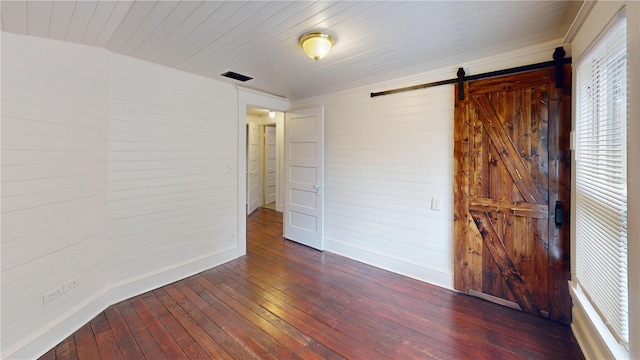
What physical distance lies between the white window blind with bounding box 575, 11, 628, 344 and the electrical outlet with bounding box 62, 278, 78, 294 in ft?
11.9

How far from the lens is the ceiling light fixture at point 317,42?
1.97 m

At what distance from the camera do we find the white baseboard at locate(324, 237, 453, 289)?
2785 mm

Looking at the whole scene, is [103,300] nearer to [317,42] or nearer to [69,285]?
[69,285]

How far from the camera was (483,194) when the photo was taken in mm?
2473

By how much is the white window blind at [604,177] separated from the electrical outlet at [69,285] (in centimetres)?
363

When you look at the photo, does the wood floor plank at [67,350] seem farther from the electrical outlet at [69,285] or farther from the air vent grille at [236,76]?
the air vent grille at [236,76]

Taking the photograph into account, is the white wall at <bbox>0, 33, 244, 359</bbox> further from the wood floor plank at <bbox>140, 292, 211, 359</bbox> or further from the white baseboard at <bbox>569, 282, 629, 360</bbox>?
the white baseboard at <bbox>569, 282, 629, 360</bbox>

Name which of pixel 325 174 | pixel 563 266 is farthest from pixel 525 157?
pixel 325 174

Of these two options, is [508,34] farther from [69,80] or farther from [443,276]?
[69,80]

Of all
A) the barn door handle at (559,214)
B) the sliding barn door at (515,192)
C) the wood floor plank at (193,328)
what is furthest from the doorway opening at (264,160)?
the barn door handle at (559,214)

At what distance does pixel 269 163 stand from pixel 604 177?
6343mm

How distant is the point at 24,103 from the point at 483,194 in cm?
374

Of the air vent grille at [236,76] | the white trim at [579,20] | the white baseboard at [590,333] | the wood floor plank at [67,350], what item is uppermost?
the air vent grille at [236,76]

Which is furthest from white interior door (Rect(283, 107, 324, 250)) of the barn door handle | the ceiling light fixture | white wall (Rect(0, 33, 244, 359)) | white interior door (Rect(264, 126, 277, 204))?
white interior door (Rect(264, 126, 277, 204))
